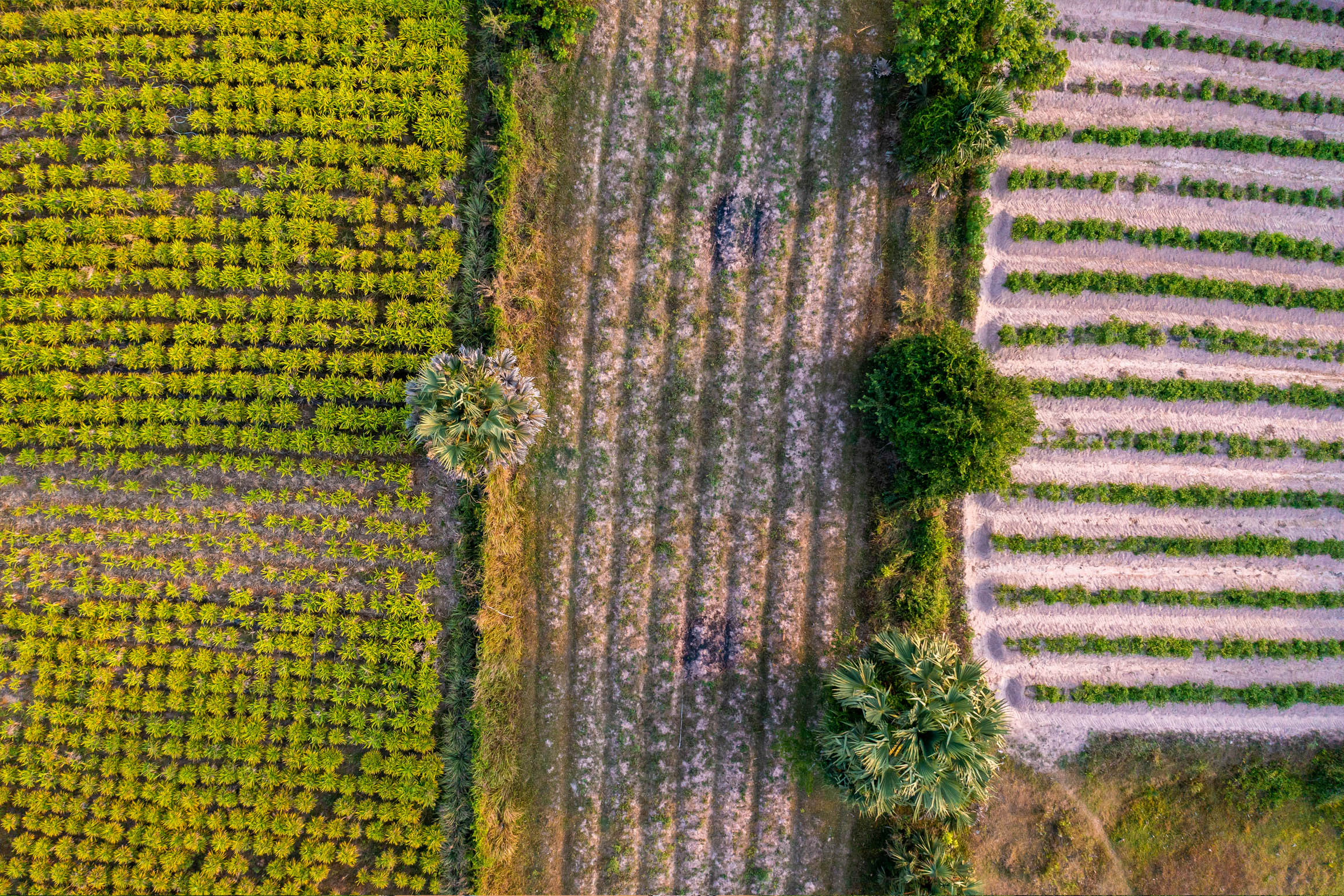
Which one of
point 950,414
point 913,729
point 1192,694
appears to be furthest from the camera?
point 1192,694

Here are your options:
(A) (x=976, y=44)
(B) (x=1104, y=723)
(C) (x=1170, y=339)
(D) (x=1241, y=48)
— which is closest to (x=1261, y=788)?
(B) (x=1104, y=723)

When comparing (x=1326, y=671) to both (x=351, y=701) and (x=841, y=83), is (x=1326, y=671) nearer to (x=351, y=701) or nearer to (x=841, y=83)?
(x=841, y=83)

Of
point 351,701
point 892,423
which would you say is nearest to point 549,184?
point 892,423

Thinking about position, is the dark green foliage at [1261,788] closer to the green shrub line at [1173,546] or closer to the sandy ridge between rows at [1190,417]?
the green shrub line at [1173,546]

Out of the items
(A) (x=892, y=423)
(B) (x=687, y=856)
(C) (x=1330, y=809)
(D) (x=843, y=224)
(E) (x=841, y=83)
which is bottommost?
(B) (x=687, y=856)

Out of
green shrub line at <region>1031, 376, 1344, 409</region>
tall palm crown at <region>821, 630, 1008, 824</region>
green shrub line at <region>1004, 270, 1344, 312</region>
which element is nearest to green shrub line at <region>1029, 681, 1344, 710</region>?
tall palm crown at <region>821, 630, 1008, 824</region>

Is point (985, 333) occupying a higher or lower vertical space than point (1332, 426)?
higher

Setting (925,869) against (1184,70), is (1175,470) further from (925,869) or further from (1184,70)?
(925,869)
